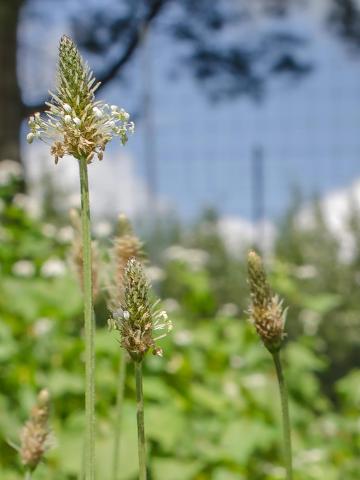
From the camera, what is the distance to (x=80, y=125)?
55 cm

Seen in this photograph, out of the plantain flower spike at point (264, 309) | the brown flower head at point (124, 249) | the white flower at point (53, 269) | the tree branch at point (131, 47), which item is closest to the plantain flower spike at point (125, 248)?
the brown flower head at point (124, 249)

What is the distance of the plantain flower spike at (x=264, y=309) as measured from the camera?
68 cm

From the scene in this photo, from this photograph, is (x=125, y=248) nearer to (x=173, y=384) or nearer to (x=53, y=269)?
(x=173, y=384)

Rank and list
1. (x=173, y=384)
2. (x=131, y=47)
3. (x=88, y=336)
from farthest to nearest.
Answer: (x=131, y=47), (x=173, y=384), (x=88, y=336)

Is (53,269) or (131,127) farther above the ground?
(131,127)

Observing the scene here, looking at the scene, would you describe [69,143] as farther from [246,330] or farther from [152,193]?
[152,193]

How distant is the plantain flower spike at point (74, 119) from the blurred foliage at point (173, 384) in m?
1.08

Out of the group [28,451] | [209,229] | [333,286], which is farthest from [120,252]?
[209,229]

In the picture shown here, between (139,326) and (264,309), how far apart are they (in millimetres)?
162

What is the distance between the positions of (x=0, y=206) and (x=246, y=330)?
3.14 feet

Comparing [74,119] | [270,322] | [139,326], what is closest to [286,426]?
[270,322]

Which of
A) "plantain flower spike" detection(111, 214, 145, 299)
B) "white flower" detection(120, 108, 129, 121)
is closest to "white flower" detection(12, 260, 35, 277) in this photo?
"plantain flower spike" detection(111, 214, 145, 299)

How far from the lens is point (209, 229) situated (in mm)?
7465

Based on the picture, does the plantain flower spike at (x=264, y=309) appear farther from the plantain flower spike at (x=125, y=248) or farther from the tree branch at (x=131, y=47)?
the tree branch at (x=131, y=47)
